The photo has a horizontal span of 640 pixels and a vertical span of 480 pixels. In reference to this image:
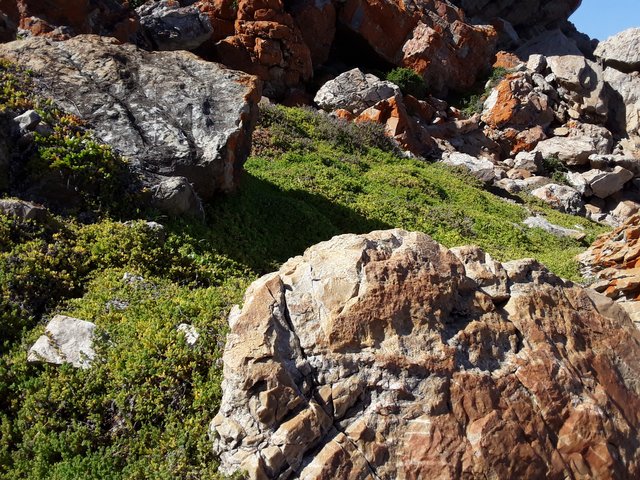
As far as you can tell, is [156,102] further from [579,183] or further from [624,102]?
[624,102]

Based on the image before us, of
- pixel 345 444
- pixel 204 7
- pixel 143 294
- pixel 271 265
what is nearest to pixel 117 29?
pixel 204 7

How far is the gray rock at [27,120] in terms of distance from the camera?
28.6 feet

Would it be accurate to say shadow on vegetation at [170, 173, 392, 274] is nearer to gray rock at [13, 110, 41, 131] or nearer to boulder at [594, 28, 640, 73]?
gray rock at [13, 110, 41, 131]

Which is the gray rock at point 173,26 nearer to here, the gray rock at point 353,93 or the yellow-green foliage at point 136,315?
the gray rock at point 353,93

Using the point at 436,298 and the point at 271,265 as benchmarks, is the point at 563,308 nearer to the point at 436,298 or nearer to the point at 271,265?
the point at 436,298

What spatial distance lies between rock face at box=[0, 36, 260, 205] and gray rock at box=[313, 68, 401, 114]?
38.7 feet

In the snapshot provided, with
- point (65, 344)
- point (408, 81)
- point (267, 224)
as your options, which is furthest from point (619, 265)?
point (408, 81)

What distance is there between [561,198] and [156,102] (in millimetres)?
17005

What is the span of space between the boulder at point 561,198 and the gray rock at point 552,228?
456cm

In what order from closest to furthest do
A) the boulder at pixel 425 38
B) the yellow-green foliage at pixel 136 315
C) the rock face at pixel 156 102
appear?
the yellow-green foliage at pixel 136 315
the rock face at pixel 156 102
the boulder at pixel 425 38

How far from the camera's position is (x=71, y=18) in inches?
704

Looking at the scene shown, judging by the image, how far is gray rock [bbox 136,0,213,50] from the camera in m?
21.1

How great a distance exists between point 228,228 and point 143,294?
3.30 m

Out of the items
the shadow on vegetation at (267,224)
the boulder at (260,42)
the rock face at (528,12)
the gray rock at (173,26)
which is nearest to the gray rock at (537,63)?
the rock face at (528,12)
